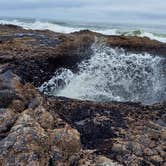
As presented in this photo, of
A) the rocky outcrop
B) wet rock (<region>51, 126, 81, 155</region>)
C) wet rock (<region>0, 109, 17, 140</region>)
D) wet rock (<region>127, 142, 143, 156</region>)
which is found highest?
the rocky outcrop

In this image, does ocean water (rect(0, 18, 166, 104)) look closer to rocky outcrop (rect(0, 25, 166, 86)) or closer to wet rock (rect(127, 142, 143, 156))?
rocky outcrop (rect(0, 25, 166, 86))

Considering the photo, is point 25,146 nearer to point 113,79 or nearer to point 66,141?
point 66,141

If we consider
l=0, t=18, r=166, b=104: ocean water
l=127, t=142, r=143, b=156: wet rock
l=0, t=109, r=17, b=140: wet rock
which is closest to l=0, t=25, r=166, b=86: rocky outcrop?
l=0, t=18, r=166, b=104: ocean water

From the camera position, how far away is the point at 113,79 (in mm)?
9633

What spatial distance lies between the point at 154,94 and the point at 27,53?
2979 mm

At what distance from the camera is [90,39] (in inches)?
448

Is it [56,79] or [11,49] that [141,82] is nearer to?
[56,79]

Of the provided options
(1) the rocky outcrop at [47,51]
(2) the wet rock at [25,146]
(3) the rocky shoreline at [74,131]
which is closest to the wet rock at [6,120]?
(3) the rocky shoreline at [74,131]

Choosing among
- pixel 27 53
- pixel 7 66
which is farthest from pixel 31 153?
pixel 27 53

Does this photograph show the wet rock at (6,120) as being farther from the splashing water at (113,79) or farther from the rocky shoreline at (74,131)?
the splashing water at (113,79)

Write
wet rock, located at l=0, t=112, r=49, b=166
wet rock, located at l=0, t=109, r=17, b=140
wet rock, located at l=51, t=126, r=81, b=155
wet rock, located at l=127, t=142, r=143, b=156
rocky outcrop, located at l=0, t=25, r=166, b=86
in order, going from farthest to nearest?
1. rocky outcrop, located at l=0, t=25, r=166, b=86
2. wet rock, located at l=0, t=109, r=17, b=140
3. wet rock, located at l=127, t=142, r=143, b=156
4. wet rock, located at l=51, t=126, r=81, b=155
5. wet rock, located at l=0, t=112, r=49, b=166

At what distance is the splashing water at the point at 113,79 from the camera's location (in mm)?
8992

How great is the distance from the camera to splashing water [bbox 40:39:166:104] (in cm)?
899

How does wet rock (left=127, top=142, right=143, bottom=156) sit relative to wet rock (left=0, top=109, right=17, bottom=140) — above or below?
below
